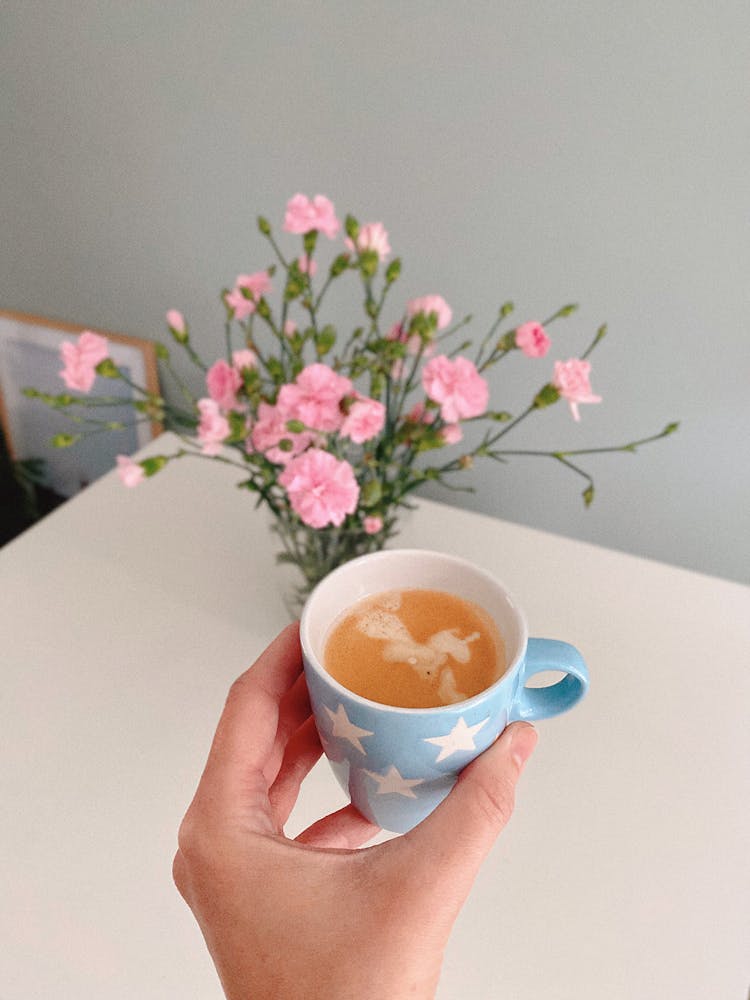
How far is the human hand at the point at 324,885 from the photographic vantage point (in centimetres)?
41

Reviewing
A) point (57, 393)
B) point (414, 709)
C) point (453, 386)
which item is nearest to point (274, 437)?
point (453, 386)

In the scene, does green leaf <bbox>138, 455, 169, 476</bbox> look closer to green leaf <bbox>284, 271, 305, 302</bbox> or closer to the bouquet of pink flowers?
the bouquet of pink flowers

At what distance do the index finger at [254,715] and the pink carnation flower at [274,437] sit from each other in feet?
0.46

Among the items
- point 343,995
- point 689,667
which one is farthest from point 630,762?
point 343,995

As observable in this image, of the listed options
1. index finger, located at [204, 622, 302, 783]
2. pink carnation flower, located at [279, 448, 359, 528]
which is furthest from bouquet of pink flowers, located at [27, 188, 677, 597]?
index finger, located at [204, 622, 302, 783]

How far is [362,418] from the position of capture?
0.55 metres

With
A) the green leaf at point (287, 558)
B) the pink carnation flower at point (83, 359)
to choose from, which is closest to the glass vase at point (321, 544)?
the green leaf at point (287, 558)

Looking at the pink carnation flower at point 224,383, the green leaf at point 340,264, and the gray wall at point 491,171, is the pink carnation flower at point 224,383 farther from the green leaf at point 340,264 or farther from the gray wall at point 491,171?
the gray wall at point 491,171

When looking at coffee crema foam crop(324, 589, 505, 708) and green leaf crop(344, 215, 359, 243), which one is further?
green leaf crop(344, 215, 359, 243)

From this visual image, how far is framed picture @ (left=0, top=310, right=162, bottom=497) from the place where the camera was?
4.17 ft

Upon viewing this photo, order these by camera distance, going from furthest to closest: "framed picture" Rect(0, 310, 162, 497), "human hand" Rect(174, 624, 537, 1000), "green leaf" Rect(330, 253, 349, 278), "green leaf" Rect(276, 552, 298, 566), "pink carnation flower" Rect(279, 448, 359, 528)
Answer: "framed picture" Rect(0, 310, 162, 497), "green leaf" Rect(276, 552, 298, 566), "green leaf" Rect(330, 253, 349, 278), "pink carnation flower" Rect(279, 448, 359, 528), "human hand" Rect(174, 624, 537, 1000)

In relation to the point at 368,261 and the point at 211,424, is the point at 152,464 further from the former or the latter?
the point at 368,261

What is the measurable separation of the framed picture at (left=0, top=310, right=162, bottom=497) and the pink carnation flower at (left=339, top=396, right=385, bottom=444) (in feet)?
2.57

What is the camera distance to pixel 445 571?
0.55 meters
